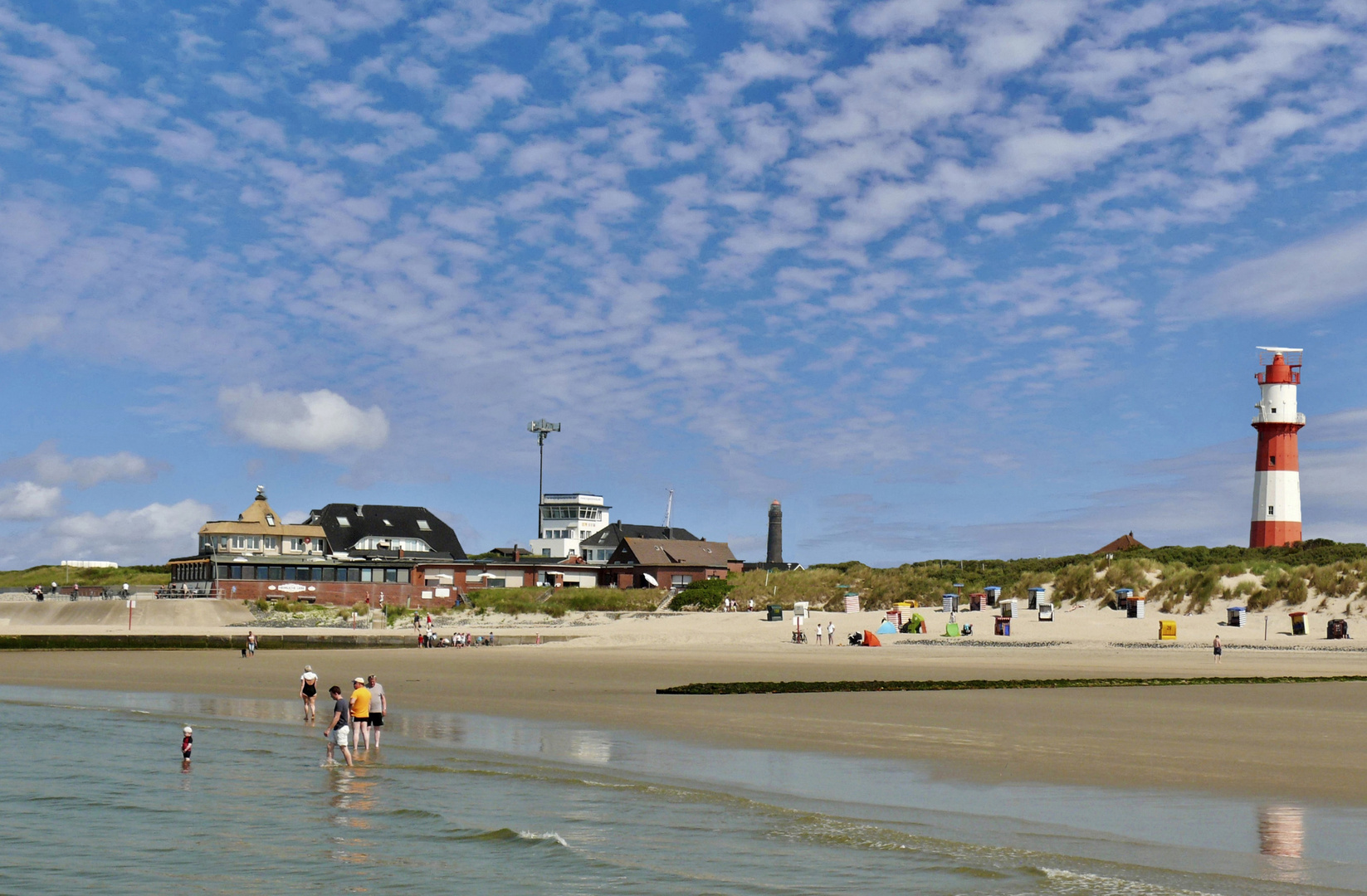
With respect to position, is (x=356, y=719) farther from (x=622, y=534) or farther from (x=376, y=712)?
(x=622, y=534)

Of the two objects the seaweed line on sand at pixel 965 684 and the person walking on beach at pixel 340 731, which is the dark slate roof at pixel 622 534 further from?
the person walking on beach at pixel 340 731

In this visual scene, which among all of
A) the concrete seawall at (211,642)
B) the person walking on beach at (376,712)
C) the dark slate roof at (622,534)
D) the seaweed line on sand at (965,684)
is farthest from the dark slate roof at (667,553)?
the person walking on beach at (376,712)

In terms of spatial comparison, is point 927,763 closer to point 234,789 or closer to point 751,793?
point 751,793

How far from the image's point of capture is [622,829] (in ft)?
46.8

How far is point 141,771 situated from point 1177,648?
42669 mm

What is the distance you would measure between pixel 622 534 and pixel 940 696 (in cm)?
9716

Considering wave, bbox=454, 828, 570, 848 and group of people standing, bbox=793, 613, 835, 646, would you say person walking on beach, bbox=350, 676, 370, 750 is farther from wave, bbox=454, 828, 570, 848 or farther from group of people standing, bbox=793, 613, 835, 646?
group of people standing, bbox=793, 613, 835, 646

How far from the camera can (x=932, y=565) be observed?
81062 mm

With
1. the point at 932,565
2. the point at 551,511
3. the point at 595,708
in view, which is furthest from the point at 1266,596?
the point at 551,511

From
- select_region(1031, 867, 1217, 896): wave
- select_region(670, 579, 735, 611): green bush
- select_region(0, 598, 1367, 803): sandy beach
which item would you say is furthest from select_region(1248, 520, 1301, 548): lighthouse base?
select_region(1031, 867, 1217, 896): wave

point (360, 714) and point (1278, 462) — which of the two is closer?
point (360, 714)

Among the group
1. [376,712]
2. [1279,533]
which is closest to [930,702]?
[376,712]

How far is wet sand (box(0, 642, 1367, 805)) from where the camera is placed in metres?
18.5

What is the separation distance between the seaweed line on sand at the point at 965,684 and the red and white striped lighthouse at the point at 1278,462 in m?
38.0
